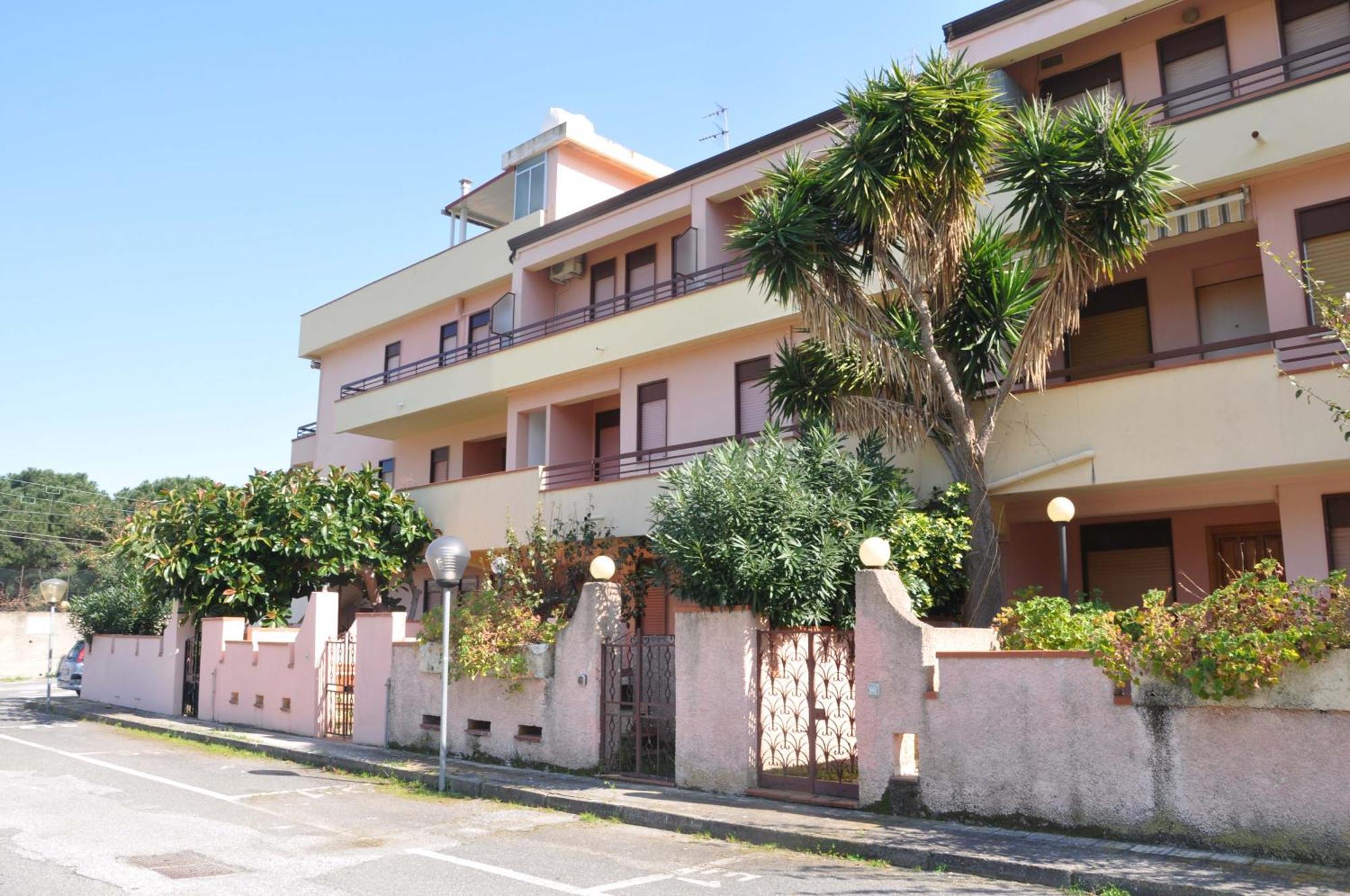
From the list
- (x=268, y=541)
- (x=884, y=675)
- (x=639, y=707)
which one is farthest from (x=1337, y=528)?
(x=268, y=541)

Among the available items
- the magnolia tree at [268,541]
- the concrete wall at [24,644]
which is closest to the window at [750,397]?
the magnolia tree at [268,541]

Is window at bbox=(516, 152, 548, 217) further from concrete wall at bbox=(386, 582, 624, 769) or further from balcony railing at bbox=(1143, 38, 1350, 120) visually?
balcony railing at bbox=(1143, 38, 1350, 120)

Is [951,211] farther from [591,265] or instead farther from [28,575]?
[28,575]

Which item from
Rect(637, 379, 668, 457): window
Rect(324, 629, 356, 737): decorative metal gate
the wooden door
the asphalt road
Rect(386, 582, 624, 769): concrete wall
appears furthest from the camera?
Rect(637, 379, 668, 457): window

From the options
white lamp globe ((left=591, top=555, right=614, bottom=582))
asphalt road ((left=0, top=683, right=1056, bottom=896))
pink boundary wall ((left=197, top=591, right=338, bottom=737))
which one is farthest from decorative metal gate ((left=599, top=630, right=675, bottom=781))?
pink boundary wall ((left=197, top=591, right=338, bottom=737))

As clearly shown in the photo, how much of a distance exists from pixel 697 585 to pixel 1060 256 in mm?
5769

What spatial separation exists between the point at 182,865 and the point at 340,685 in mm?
9613

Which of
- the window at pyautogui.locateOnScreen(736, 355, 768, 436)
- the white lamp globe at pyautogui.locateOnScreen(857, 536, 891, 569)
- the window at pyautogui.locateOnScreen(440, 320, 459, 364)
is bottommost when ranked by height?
the white lamp globe at pyautogui.locateOnScreen(857, 536, 891, 569)

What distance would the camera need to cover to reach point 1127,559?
17.2m

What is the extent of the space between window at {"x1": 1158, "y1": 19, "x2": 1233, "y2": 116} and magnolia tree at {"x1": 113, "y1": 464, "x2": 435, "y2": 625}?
16188 mm

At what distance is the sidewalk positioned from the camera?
7535mm

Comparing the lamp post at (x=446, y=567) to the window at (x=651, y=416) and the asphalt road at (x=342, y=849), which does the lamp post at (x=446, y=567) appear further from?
the window at (x=651, y=416)

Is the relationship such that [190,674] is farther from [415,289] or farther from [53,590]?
[415,289]

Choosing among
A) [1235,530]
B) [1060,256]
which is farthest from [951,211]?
[1235,530]
